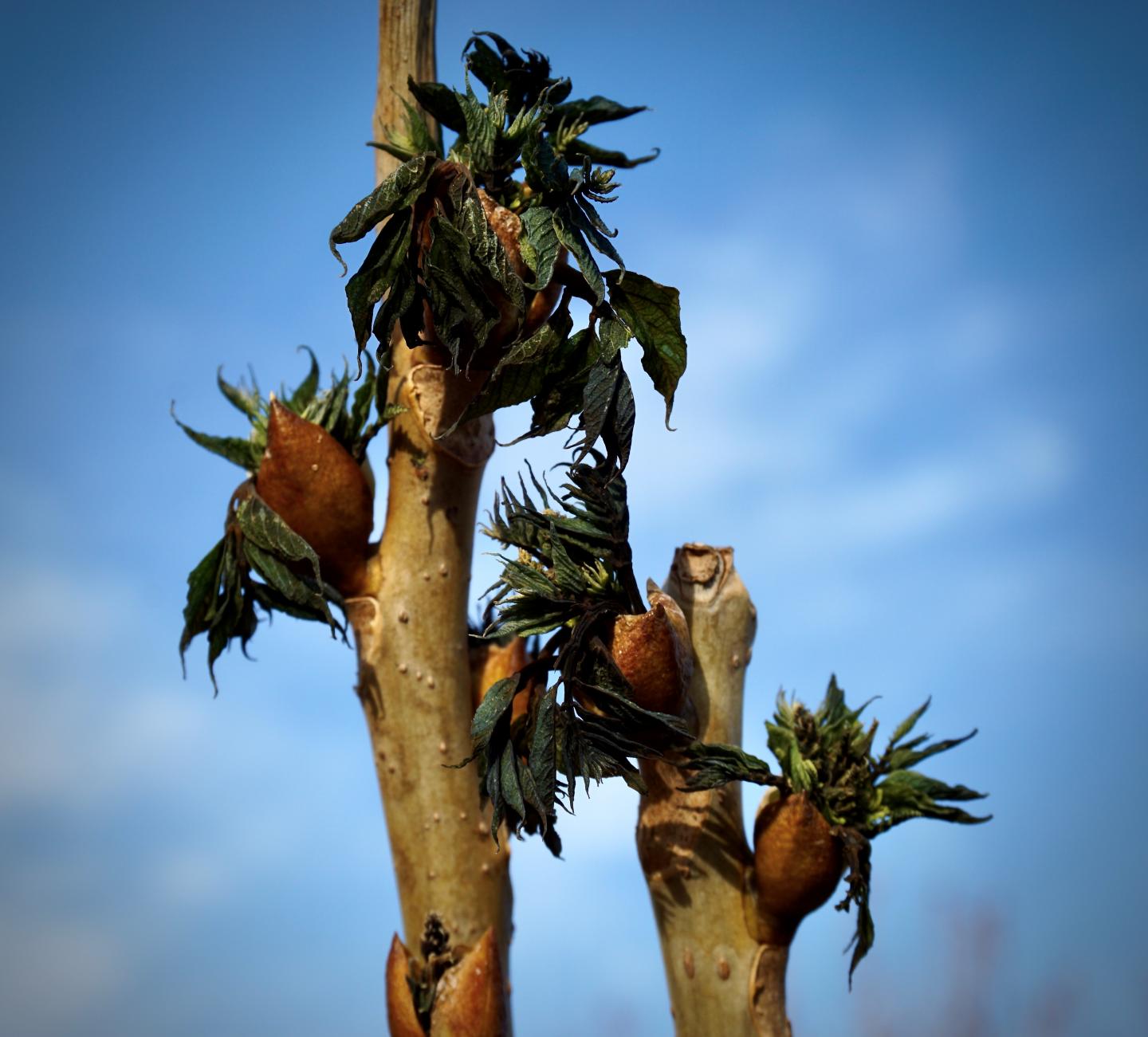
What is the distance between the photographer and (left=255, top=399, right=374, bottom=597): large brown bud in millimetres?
3061

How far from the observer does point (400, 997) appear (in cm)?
295

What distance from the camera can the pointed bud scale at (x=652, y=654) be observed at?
2709mm

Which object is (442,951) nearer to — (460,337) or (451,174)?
(460,337)

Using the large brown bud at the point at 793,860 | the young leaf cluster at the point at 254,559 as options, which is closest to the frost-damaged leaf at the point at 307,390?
the young leaf cluster at the point at 254,559

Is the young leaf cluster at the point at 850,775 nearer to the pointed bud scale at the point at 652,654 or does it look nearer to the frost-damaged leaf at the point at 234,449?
the pointed bud scale at the point at 652,654

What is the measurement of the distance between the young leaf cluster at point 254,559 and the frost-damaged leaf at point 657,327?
2.27 ft

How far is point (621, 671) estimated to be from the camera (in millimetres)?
2701

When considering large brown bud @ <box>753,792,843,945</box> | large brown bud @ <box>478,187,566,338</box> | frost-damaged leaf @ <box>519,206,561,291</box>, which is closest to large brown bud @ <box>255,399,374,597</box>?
large brown bud @ <box>478,187,566,338</box>

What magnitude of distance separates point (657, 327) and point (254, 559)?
42.8 inches

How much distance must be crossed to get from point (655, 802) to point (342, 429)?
3.72 ft

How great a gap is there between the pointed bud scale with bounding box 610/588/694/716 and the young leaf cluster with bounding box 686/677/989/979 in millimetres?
156

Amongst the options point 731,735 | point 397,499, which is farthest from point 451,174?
point 731,735

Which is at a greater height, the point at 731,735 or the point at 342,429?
the point at 342,429

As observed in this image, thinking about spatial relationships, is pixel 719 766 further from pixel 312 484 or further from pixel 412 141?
pixel 412 141
